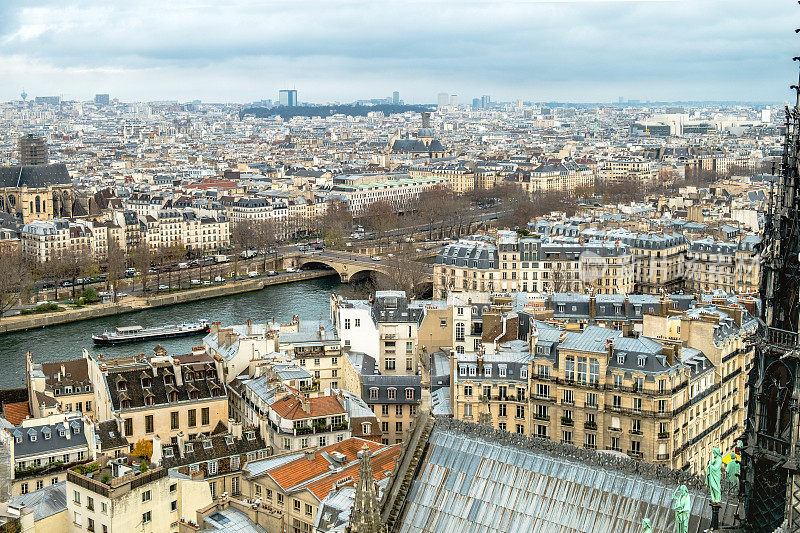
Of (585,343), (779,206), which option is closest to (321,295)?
(585,343)

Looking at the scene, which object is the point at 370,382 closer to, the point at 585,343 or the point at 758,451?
the point at 585,343

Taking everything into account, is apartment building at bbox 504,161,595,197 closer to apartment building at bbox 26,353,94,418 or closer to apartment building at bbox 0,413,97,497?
apartment building at bbox 26,353,94,418

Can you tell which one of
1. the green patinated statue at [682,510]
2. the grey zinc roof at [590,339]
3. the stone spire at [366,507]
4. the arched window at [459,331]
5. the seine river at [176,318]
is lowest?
the seine river at [176,318]

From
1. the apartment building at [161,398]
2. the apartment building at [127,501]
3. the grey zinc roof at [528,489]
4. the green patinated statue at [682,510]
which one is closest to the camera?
the green patinated statue at [682,510]

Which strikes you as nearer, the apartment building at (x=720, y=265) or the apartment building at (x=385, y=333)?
the apartment building at (x=385, y=333)

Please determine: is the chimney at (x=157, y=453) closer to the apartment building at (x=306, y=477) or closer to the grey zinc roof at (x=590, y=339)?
the apartment building at (x=306, y=477)

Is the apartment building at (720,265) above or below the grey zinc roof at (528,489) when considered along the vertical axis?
below

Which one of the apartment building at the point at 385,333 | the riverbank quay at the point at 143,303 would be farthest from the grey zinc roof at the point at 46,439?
the riverbank quay at the point at 143,303

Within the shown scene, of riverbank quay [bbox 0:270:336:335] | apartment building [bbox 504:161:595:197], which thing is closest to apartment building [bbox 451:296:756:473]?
riverbank quay [bbox 0:270:336:335]
